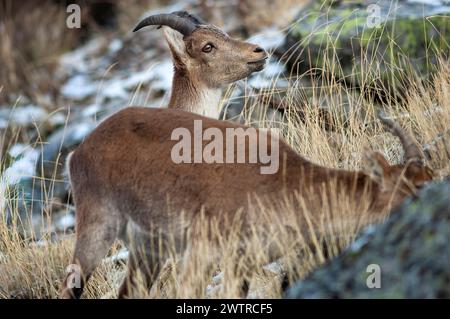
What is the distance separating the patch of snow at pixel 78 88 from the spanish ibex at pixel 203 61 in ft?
28.7

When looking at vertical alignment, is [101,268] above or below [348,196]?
below

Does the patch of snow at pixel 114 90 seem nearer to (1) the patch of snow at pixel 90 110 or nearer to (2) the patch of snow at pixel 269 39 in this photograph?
(1) the patch of snow at pixel 90 110

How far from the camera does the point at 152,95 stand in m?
14.2

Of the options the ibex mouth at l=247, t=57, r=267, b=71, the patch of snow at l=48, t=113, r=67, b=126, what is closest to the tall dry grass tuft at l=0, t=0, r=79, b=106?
the patch of snow at l=48, t=113, r=67, b=126

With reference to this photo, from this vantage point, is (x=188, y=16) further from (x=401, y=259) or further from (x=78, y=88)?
(x=78, y=88)

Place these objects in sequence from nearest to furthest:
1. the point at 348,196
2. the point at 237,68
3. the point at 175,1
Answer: the point at 348,196
the point at 237,68
the point at 175,1

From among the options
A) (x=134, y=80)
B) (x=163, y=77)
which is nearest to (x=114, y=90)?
→ (x=134, y=80)

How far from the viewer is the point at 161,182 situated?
17.7 feet

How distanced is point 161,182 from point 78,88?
1240 cm

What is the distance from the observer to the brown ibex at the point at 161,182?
17.0 feet

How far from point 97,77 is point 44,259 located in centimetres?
1079

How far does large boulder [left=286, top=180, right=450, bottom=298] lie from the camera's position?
14.0ft

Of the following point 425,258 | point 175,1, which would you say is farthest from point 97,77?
point 425,258

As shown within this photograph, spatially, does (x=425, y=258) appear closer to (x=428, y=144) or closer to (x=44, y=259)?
(x=428, y=144)
